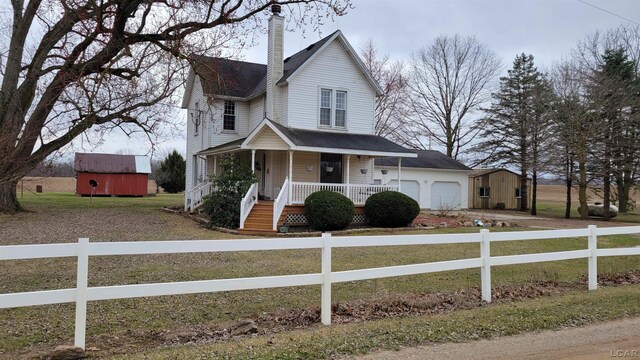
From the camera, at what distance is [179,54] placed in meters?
20.2

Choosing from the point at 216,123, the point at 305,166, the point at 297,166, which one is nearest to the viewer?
the point at 297,166

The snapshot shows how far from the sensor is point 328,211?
672 inches

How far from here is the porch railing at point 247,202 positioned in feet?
56.1

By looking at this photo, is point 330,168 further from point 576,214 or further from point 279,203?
point 576,214

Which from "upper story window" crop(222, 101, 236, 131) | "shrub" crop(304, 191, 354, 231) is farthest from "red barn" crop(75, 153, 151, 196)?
"shrub" crop(304, 191, 354, 231)

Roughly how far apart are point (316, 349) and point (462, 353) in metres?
1.53

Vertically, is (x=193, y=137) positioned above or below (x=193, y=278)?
above

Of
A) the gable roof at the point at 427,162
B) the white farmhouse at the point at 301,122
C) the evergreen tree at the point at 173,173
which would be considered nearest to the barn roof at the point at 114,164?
the evergreen tree at the point at 173,173

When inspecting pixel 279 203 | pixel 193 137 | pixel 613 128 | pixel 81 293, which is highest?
pixel 613 128

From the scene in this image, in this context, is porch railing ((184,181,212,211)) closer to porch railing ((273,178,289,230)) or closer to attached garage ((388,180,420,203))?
porch railing ((273,178,289,230))

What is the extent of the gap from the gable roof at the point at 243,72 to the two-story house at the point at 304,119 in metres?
0.05

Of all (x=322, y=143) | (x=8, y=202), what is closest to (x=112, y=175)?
(x=8, y=202)

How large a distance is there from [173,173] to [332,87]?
114 feet

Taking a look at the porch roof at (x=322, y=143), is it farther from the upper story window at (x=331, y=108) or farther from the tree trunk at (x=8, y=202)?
the tree trunk at (x=8, y=202)
